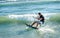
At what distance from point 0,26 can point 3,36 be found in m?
3.35

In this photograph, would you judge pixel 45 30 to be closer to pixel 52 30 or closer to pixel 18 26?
pixel 52 30

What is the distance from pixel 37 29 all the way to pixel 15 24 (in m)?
3.31

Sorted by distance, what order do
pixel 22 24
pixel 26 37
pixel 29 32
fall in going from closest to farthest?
1. pixel 26 37
2. pixel 29 32
3. pixel 22 24

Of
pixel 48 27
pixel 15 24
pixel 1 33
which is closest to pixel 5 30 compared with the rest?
pixel 1 33

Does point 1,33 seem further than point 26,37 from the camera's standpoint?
Yes

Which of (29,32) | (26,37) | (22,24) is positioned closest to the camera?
(26,37)

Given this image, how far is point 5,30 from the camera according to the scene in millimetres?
17734

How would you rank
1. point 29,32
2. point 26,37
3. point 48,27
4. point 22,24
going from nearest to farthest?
point 26,37 → point 29,32 → point 48,27 → point 22,24

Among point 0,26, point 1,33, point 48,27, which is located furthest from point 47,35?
point 0,26

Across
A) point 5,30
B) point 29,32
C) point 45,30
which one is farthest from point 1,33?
point 45,30

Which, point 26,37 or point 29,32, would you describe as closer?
point 26,37

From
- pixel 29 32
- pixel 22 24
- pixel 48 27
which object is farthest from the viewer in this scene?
pixel 22 24

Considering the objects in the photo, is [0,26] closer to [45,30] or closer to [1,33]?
[1,33]

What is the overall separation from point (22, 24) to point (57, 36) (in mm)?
4922
